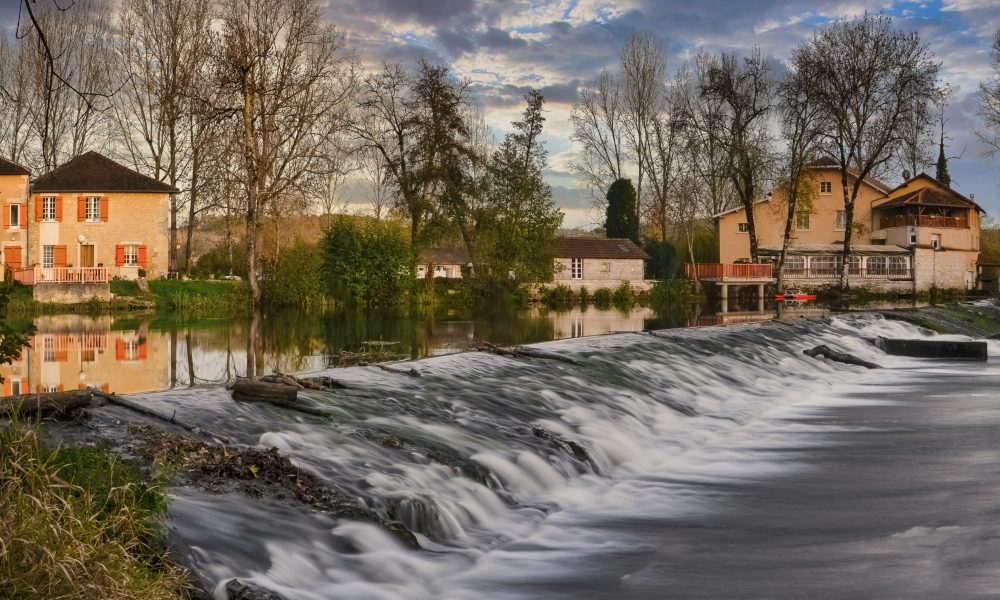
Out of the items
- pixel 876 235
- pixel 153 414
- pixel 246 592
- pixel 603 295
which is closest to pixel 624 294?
pixel 603 295

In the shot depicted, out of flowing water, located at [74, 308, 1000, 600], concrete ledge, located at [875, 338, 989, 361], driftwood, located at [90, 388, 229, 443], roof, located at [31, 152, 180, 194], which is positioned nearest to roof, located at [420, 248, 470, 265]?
roof, located at [31, 152, 180, 194]

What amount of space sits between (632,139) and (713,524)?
65200 millimetres

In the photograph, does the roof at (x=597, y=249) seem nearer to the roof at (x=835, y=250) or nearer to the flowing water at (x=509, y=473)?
the roof at (x=835, y=250)

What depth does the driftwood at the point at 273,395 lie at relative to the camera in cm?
908

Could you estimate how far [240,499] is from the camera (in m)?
6.32

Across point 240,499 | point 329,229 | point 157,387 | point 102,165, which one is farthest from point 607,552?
point 102,165

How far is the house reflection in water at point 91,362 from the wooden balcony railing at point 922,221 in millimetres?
54924

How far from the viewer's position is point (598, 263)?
6366 cm

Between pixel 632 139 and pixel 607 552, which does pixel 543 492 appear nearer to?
pixel 607 552

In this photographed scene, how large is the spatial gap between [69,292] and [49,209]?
1119 cm

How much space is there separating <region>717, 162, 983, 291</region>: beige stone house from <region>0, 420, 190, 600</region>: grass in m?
61.8

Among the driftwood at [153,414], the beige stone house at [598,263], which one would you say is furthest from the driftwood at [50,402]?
the beige stone house at [598,263]

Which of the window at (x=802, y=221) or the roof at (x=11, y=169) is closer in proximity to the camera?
the roof at (x=11, y=169)

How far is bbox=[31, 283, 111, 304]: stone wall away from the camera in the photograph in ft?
129
